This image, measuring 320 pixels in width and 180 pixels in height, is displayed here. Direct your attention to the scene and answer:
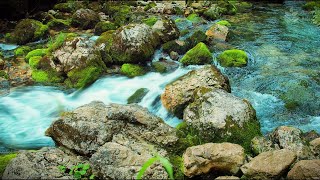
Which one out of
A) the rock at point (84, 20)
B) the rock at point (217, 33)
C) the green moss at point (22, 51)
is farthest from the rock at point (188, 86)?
the rock at point (84, 20)

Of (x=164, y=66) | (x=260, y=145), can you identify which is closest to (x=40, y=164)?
(x=260, y=145)

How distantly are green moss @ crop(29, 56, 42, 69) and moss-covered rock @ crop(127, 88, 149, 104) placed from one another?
359 centimetres

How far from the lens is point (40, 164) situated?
4586 millimetres

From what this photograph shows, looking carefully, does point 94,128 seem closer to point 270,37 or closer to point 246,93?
point 246,93

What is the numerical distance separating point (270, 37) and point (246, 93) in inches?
216

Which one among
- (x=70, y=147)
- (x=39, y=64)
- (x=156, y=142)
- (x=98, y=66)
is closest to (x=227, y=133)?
(x=156, y=142)

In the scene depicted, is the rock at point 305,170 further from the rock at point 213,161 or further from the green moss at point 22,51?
the green moss at point 22,51

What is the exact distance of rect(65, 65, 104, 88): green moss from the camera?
9469 millimetres

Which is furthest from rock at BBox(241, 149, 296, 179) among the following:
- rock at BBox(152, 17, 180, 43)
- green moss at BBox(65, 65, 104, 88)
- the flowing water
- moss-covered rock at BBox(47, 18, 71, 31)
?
moss-covered rock at BBox(47, 18, 71, 31)

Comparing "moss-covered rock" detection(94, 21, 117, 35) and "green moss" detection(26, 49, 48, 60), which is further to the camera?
"moss-covered rock" detection(94, 21, 117, 35)

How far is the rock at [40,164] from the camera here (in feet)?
14.2

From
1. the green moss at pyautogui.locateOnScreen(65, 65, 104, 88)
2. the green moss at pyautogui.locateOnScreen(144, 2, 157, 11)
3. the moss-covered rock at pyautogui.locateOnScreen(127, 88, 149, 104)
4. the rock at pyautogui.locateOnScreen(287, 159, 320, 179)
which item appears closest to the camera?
the rock at pyautogui.locateOnScreen(287, 159, 320, 179)

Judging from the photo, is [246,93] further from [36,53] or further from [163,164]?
[36,53]

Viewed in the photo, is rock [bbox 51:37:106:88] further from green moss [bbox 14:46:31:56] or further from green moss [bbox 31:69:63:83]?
green moss [bbox 14:46:31:56]
